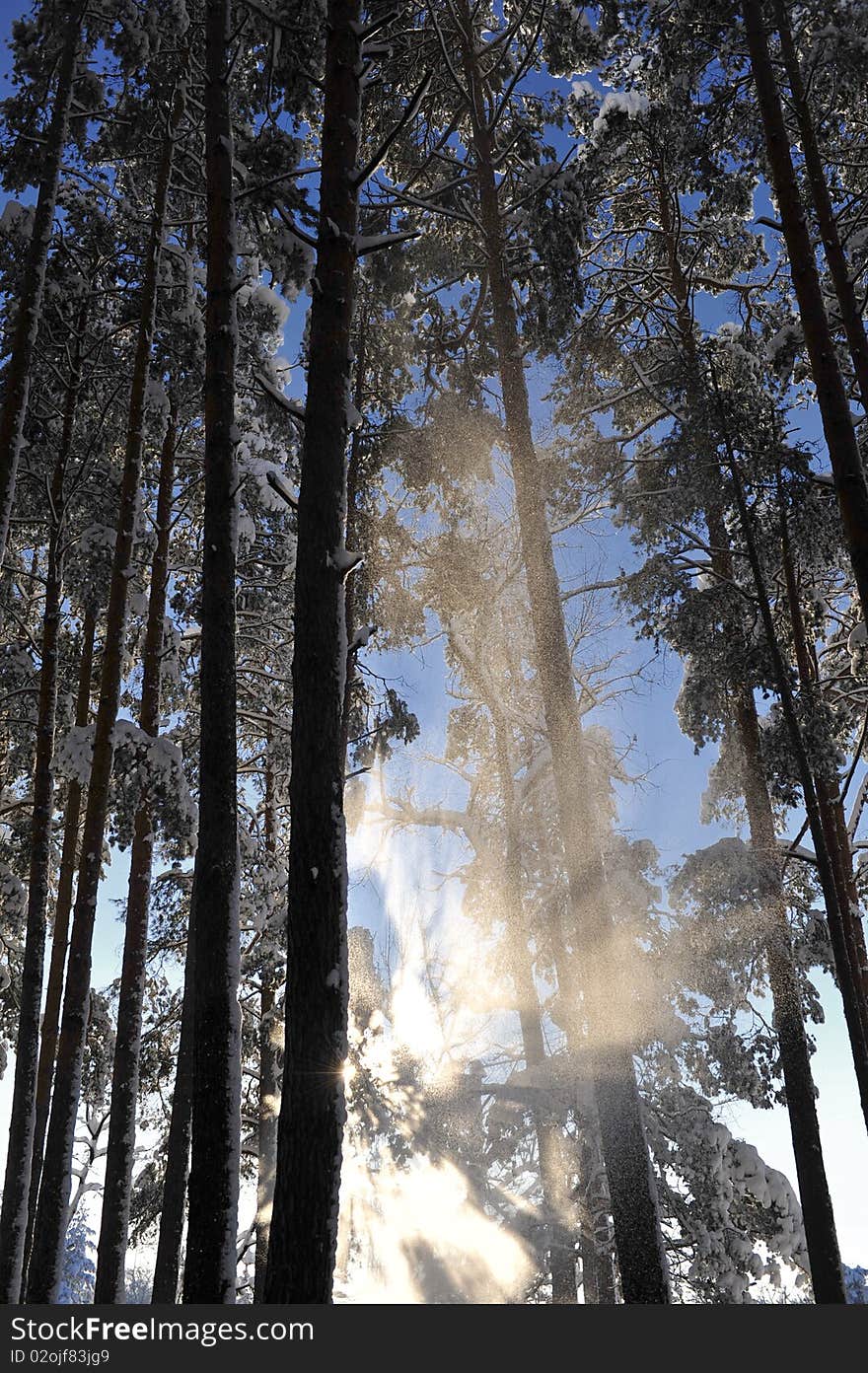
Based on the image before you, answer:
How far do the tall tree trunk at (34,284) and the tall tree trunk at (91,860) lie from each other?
1198mm

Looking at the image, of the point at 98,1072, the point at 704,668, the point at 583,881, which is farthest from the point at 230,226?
the point at 98,1072

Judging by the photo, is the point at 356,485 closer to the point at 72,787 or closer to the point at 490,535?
the point at 490,535

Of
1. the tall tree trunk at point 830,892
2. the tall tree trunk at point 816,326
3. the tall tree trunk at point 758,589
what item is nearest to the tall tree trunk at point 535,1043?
the tall tree trunk at point 758,589

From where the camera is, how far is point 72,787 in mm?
13250

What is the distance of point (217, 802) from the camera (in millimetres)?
6168

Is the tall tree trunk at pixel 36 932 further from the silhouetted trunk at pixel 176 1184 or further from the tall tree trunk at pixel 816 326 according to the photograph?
the tall tree trunk at pixel 816 326

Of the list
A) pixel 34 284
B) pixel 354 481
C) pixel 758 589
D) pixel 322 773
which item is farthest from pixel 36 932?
pixel 758 589

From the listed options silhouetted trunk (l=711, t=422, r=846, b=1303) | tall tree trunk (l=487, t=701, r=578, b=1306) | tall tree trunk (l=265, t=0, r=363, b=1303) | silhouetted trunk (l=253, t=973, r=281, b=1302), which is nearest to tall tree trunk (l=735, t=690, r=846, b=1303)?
silhouetted trunk (l=711, t=422, r=846, b=1303)

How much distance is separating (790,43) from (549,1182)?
15.3 meters

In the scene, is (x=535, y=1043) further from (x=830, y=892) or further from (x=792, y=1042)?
(x=830, y=892)

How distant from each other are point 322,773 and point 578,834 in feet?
12.2

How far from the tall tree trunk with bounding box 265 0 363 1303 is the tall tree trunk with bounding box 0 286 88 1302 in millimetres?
5813

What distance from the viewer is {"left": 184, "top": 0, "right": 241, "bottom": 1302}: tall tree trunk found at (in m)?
5.48

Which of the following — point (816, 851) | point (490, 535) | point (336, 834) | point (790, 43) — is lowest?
point (336, 834)
